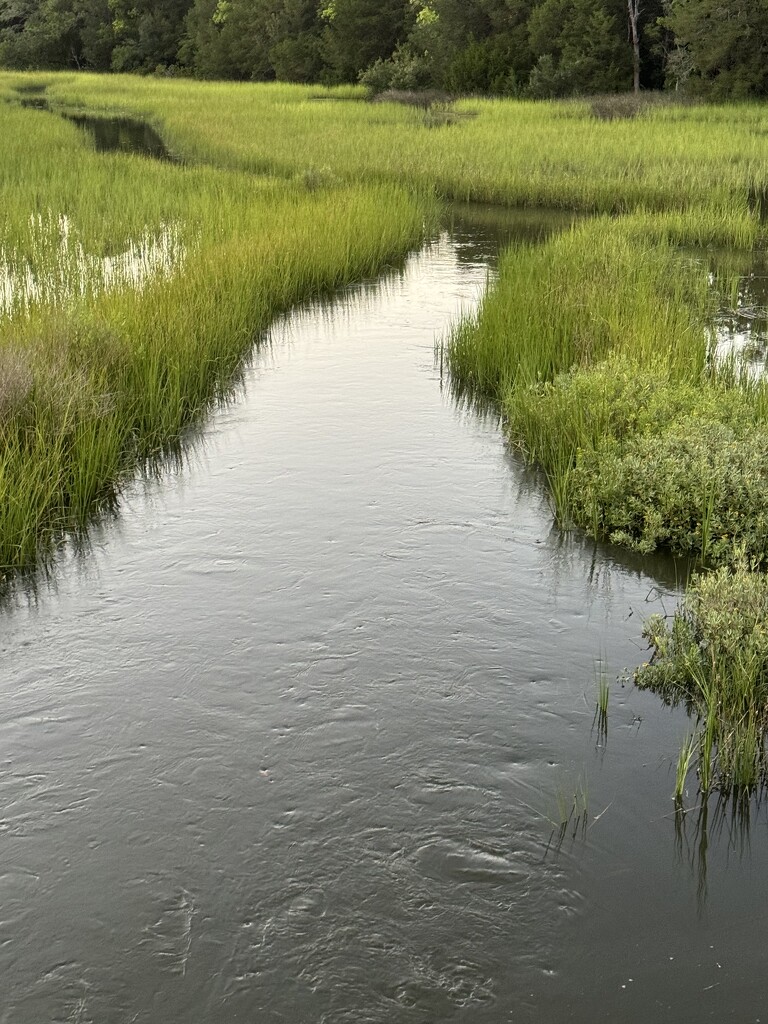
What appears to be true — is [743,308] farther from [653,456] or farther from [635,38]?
[635,38]

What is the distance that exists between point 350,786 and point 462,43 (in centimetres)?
A: 4146

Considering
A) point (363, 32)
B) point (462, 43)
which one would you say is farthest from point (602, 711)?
point (363, 32)

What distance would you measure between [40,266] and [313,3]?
47896 millimetres

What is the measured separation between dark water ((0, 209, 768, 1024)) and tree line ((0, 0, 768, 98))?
91.3 feet

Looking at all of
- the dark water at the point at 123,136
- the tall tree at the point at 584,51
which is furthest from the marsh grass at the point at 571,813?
the tall tree at the point at 584,51

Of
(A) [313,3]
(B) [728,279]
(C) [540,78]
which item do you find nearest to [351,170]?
(B) [728,279]

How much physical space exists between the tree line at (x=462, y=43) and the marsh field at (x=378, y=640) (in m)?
21.7

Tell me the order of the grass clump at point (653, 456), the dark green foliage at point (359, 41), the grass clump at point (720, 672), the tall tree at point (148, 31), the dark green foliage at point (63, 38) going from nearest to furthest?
the grass clump at point (720, 672), the grass clump at point (653, 456), the dark green foliage at point (359, 41), the tall tree at point (148, 31), the dark green foliage at point (63, 38)

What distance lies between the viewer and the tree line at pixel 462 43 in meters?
29.8

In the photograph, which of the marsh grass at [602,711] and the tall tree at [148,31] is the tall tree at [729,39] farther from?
the tall tree at [148,31]

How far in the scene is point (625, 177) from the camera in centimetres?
1703

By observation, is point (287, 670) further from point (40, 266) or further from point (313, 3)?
point (313, 3)

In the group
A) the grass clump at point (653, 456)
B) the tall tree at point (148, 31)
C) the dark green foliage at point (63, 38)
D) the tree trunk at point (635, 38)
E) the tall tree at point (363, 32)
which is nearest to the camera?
the grass clump at point (653, 456)

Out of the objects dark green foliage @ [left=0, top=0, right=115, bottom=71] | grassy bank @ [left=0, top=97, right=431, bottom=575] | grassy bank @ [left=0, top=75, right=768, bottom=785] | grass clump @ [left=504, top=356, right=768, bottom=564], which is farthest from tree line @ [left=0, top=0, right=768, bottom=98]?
grass clump @ [left=504, top=356, right=768, bottom=564]
